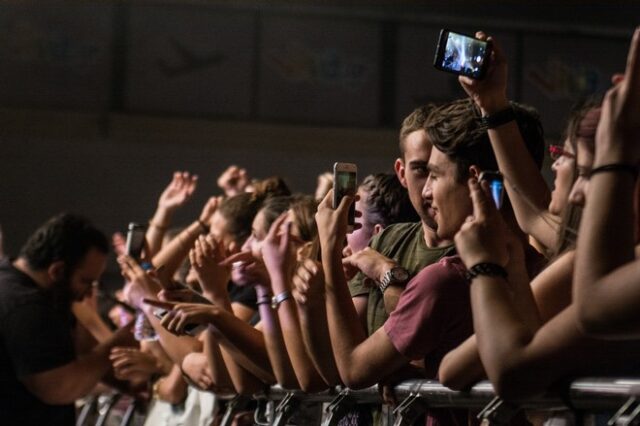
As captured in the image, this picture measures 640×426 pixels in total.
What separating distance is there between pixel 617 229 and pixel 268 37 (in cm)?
787

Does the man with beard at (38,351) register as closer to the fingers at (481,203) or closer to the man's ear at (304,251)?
the man's ear at (304,251)

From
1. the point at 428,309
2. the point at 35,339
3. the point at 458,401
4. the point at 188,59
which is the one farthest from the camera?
the point at 188,59

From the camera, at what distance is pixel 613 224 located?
1705mm

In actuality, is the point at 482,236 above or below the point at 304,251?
above

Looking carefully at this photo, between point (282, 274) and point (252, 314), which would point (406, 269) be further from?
point (252, 314)

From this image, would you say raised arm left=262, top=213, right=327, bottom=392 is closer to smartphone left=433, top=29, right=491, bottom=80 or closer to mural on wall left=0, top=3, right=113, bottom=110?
smartphone left=433, top=29, right=491, bottom=80

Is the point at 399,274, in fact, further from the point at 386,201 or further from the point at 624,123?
the point at 624,123

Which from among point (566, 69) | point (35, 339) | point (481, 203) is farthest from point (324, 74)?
point (481, 203)

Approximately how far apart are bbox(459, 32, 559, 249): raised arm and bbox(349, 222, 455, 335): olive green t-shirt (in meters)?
0.17

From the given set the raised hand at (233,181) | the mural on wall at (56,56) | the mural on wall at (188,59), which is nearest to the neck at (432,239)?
the raised hand at (233,181)

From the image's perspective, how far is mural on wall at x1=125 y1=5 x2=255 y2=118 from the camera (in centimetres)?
932

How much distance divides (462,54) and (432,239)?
42 cm

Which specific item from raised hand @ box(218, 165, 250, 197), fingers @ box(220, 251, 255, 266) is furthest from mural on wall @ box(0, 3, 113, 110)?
fingers @ box(220, 251, 255, 266)

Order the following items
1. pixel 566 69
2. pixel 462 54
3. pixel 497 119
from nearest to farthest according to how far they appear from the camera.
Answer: pixel 462 54 → pixel 497 119 → pixel 566 69
